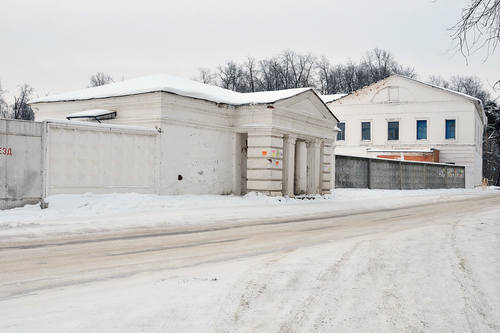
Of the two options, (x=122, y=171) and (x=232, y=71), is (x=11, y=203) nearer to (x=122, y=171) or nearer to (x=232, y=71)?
(x=122, y=171)

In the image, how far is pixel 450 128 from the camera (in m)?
50.9

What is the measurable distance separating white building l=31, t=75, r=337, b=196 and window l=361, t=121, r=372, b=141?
28476mm

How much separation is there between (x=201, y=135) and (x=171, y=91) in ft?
8.29

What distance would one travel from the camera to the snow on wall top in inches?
783

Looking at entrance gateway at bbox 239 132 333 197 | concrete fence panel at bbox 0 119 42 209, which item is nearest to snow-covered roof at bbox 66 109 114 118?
concrete fence panel at bbox 0 119 42 209

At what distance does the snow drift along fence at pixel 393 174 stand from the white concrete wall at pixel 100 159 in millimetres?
15063

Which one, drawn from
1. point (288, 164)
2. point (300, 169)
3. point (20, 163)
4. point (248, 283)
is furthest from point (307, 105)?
point (248, 283)

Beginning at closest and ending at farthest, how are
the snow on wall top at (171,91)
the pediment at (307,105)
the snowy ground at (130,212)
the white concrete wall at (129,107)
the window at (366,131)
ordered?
the snowy ground at (130,212) → the white concrete wall at (129,107) → the snow on wall top at (171,91) → the pediment at (307,105) → the window at (366,131)

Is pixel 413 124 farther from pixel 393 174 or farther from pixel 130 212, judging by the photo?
pixel 130 212

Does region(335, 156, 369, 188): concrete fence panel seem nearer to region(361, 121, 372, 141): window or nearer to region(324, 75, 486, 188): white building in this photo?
region(324, 75, 486, 188): white building

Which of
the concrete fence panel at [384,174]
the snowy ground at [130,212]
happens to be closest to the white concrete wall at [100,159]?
the snowy ground at [130,212]

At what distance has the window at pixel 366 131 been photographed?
2110 inches

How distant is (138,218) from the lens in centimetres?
1367

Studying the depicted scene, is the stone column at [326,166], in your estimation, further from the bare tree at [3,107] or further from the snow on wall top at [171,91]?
the bare tree at [3,107]
